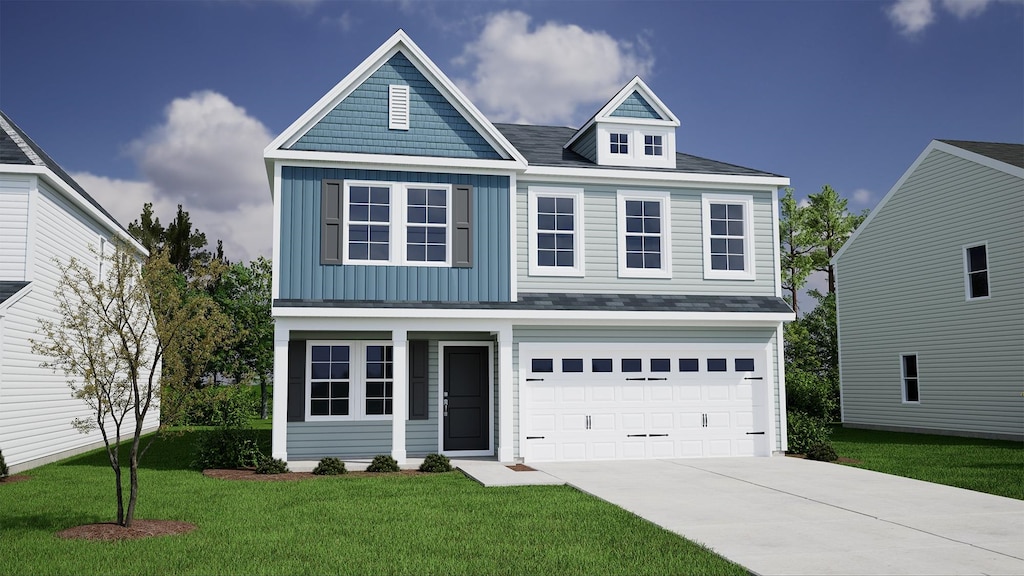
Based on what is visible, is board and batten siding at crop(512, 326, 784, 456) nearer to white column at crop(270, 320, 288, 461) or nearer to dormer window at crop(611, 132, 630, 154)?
dormer window at crop(611, 132, 630, 154)

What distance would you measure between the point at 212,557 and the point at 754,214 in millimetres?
14115

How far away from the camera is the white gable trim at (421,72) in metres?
16.2

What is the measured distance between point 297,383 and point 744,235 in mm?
10375

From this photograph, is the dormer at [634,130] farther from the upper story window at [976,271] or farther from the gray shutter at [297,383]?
the upper story window at [976,271]

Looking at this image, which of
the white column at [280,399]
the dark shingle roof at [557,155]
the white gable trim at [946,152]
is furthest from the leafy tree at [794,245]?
the white column at [280,399]

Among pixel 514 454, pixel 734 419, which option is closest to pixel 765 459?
pixel 734 419

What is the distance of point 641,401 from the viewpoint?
17625 mm

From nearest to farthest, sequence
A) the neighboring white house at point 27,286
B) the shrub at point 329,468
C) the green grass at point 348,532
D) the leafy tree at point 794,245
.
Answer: the green grass at point 348,532, the shrub at point 329,468, the neighboring white house at point 27,286, the leafy tree at point 794,245

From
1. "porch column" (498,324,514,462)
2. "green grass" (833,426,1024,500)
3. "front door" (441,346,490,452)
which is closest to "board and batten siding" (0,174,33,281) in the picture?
"front door" (441,346,490,452)

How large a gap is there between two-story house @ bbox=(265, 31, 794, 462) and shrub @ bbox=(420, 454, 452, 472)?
0.78 meters

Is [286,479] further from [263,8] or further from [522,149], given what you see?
[263,8]

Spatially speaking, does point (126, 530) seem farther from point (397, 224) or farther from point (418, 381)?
point (418, 381)

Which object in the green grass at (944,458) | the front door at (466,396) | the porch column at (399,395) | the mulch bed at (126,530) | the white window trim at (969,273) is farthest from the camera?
the white window trim at (969,273)

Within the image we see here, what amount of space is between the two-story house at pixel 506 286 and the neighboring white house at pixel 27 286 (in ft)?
12.7
